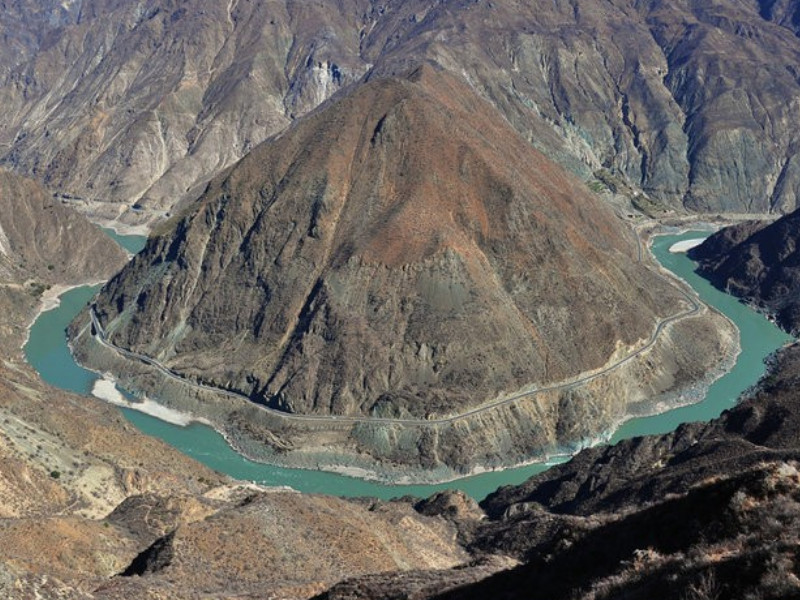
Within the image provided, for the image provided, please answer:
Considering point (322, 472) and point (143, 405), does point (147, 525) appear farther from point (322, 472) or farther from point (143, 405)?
point (143, 405)

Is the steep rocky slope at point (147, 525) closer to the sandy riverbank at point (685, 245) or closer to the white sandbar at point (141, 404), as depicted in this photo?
the white sandbar at point (141, 404)

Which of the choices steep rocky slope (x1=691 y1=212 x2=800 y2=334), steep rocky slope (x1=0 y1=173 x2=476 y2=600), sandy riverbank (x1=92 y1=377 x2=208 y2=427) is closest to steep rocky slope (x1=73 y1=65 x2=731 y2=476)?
sandy riverbank (x1=92 y1=377 x2=208 y2=427)

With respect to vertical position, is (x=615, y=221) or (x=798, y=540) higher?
(x=798, y=540)

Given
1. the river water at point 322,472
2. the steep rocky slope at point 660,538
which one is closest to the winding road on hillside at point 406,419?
the river water at point 322,472

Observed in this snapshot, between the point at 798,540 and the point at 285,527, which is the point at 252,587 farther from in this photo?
the point at 798,540

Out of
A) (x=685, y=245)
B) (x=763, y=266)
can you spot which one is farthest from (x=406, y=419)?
(x=685, y=245)

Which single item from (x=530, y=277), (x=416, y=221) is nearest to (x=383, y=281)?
(x=416, y=221)
